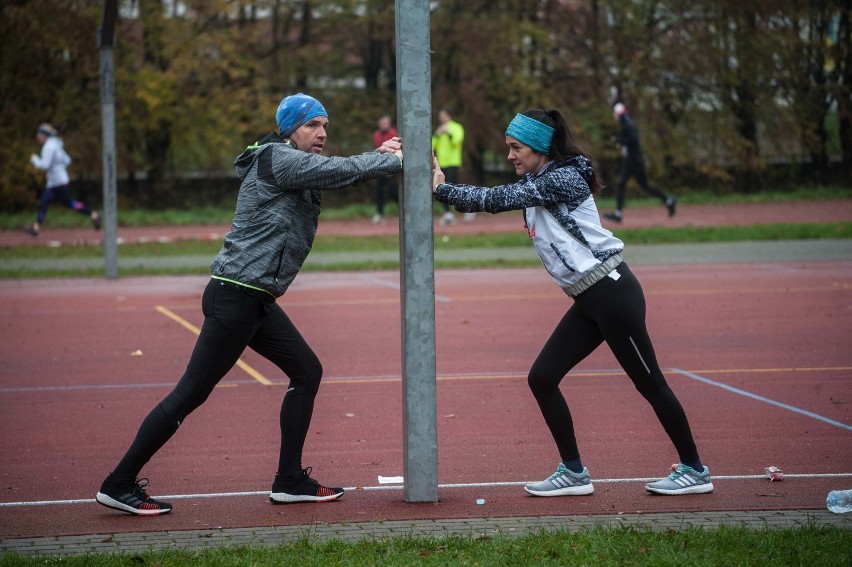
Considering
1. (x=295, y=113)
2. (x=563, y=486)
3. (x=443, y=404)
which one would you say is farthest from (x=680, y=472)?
(x=443, y=404)

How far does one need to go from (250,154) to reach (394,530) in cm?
193

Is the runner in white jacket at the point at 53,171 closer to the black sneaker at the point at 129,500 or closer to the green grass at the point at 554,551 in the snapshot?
the black sneaker at the point at 129,500

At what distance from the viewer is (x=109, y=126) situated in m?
18.0

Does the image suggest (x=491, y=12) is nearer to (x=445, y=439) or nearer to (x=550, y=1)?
(x=550, y=1)

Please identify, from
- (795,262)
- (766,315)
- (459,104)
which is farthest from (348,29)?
(766,315)

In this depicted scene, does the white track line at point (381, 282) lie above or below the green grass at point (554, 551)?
below

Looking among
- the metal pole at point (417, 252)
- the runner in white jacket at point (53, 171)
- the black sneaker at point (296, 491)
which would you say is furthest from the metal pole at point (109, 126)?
the metal pole at point (417, 252)

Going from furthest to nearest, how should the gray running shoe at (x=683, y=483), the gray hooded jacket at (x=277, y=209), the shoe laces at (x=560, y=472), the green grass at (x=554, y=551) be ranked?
the shoe laces at (x=560, y=472) < the gray running shoe at (x=683, y=483) < the gray hooded jacket at (x=277, y=209) < the green grass at (x=554, y=551)

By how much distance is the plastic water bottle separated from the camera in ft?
20.1

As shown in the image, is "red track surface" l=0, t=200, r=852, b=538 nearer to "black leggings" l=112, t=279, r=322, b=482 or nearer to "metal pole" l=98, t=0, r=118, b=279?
"black leggings" l=112, t=279, r=322, b=482

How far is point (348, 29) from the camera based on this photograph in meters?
34.1

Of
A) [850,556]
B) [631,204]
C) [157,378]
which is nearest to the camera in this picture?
[850,556]

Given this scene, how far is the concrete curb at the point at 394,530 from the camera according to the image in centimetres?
582

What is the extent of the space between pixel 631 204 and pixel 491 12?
6.41 metres
